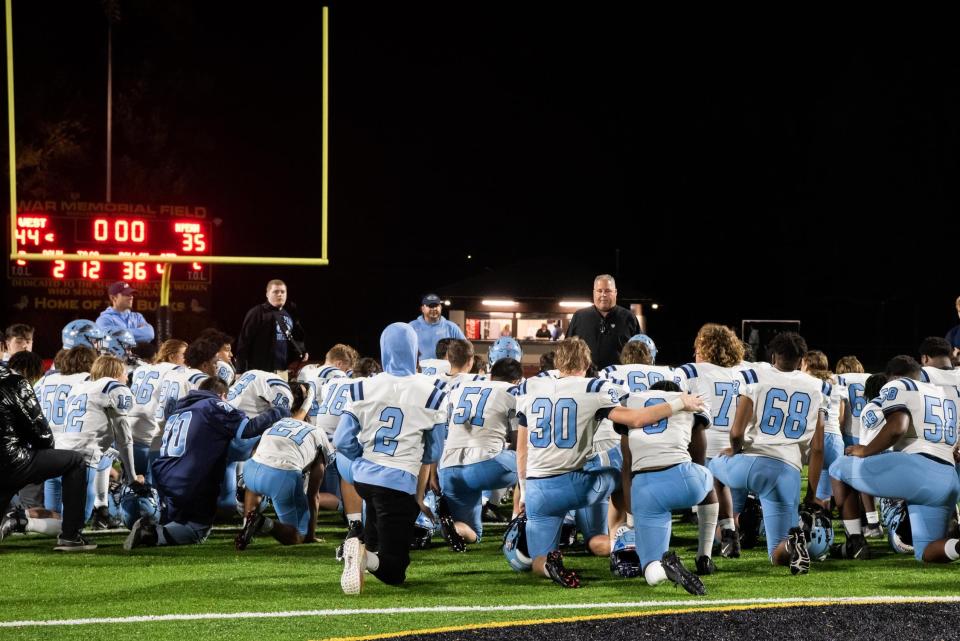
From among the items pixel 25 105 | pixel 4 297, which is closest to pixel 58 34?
pixel 25 105

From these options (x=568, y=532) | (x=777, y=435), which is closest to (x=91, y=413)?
(x=568, y=532)

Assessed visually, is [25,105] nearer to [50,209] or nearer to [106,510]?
[50,209]

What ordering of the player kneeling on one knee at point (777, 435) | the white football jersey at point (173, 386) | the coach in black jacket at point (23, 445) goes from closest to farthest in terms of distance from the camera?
the coach in black jacket at point (23, 445) → the player kneeling on one knee at point (777, 435) → the white football jersey at point (173, 386)

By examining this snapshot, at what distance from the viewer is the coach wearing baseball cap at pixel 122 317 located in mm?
12664

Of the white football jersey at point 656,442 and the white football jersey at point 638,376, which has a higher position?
the white football jersey at point 638,376

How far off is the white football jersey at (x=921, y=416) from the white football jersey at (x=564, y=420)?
1.94 meters

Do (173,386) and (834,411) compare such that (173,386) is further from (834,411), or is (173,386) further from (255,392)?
(834,411)

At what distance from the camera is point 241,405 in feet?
30.6

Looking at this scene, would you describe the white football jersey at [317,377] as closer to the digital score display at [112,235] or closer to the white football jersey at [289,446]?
the white football jersey at [289,446]

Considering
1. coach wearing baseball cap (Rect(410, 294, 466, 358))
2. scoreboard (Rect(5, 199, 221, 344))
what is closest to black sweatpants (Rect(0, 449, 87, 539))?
coach wearing baseball cap (Rect(410, 294, 466, 358))

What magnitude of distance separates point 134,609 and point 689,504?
322cm

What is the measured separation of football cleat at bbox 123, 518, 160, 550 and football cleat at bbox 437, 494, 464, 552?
2.14m

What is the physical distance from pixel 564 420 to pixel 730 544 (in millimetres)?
1904

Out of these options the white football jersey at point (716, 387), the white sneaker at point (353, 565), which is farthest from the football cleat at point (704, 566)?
the white sneaker at point (353, 565)
